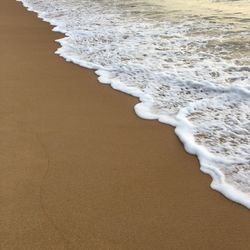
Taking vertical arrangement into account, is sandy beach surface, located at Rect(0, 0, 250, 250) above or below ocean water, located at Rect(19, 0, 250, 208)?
above

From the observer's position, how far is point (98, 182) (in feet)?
11.4

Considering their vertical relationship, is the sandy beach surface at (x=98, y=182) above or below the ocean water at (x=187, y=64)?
above

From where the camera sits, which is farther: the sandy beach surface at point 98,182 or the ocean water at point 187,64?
the ocean water at point 187,64

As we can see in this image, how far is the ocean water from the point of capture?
158 inches

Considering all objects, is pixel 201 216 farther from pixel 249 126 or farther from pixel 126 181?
pixel 249 126

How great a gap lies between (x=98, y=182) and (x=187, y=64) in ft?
11.6

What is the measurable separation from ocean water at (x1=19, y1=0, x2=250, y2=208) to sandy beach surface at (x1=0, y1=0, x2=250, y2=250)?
0.22 meters

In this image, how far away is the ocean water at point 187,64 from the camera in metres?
4.02

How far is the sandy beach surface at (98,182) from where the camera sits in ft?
9.46

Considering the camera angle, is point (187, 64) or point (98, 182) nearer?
point (98, 182)

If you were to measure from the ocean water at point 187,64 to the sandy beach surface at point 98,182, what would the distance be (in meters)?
0.22

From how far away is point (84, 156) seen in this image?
3869 mm

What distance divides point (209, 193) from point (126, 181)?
61 centimetres

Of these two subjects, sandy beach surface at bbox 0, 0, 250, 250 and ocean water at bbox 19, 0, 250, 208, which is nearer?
sandy beach surface at bbox 0, 0, 250, 250
